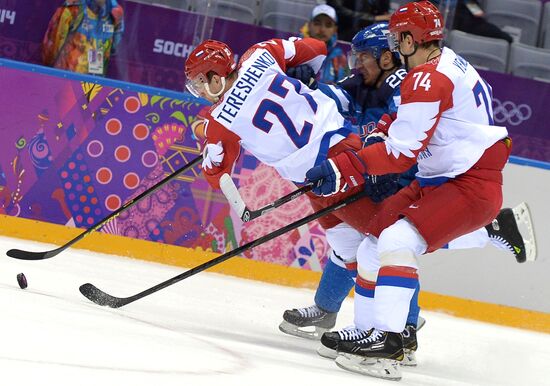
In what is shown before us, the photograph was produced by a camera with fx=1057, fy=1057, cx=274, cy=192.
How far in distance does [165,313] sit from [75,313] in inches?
28.5

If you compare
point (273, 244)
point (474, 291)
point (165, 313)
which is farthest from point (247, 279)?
point (165, 313)

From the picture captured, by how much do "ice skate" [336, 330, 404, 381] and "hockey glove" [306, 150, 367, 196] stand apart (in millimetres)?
500

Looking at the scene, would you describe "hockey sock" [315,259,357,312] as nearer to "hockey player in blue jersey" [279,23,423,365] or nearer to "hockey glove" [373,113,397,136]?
"hockey player in blue jersey" [279,23,423,365]

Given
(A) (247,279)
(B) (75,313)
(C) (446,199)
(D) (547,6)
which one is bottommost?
(A) (247,279)

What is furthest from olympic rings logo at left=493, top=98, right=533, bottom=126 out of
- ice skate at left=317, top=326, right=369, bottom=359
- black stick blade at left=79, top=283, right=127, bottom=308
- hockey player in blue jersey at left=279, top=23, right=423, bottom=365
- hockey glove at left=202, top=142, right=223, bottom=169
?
black stick blade at left=79, top=283, right=127, bottom=308

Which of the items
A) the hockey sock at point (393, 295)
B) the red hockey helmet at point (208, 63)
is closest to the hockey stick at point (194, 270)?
the hockey sock at point (393, 295)

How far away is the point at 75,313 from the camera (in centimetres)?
338

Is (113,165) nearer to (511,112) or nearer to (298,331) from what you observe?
(298,331)

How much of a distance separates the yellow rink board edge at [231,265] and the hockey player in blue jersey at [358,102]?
1.28 m

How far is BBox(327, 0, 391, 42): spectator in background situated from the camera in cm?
618

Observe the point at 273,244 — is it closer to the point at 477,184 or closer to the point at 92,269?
the point at 92,269

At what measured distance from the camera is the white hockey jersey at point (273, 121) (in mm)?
3803

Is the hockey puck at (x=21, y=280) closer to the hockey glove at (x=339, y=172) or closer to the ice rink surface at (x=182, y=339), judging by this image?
the ice rink surface at (x=182, y=339)

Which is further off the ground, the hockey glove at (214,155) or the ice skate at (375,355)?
the hockey glove at (214,155)
